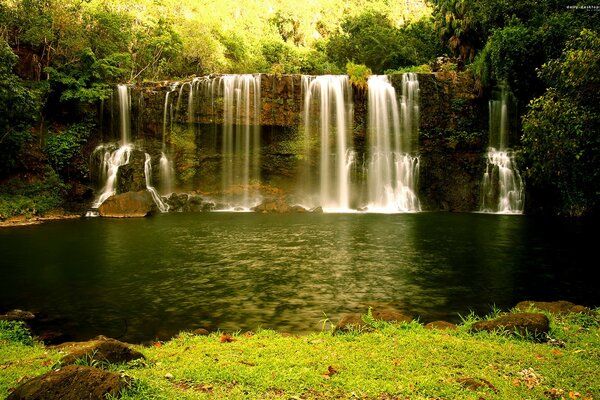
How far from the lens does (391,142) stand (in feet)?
98.0

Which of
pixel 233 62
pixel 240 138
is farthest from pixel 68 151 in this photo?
pixel 233 62

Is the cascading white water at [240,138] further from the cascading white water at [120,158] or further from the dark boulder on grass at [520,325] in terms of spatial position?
the dark boulder on grass at [520,325]

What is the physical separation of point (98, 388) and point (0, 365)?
1.91 metres

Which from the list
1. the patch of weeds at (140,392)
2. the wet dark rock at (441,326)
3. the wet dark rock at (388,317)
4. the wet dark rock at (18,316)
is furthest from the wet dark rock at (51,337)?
the wet dark rock at (441,326)

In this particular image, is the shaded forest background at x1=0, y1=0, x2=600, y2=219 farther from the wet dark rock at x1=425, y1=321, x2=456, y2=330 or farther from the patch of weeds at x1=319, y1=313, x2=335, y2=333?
the patch of weeds at x1=319, y1=313, x2=335, y2=333

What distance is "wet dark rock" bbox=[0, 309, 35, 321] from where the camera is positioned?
740 cm

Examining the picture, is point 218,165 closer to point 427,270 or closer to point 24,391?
point 427,270

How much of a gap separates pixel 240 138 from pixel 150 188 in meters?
6.67

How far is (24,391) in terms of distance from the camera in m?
3.77

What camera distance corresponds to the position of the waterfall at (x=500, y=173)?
26891 millimetres

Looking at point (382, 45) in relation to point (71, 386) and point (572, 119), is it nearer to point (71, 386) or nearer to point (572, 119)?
point (572, 119)

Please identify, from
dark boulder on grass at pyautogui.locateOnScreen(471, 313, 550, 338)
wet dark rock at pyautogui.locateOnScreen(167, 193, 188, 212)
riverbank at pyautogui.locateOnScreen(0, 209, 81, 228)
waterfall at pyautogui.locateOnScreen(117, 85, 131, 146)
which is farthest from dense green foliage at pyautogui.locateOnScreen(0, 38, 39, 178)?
dark boulder on grass at pyautogui.locateOnScreen(471, 313, 550, 338)

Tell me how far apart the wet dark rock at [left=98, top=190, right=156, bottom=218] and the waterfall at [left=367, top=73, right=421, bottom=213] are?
45.2ft

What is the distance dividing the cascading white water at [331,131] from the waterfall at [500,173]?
28.5ft
